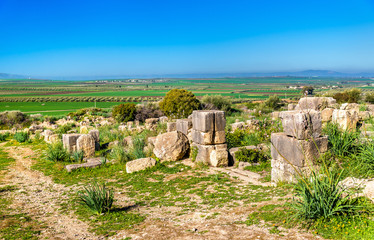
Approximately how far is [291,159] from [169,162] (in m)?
5.07

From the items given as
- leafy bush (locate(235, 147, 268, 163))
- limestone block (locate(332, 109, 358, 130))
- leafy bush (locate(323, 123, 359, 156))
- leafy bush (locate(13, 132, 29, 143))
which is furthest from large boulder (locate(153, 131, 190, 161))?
leafy bush (locate(13, 132, 29, 143))

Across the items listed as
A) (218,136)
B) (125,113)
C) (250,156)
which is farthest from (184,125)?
(125,113)

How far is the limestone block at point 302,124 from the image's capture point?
24.4ft

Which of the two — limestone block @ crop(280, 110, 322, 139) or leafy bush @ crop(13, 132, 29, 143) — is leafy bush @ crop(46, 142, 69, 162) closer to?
leafy bush @ crop(13, 132, 29, 143)

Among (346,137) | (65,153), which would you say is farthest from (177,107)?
(346,137)

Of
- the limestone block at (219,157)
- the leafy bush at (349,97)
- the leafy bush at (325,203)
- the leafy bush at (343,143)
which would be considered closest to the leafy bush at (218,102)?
the leafy bush at (349,97)

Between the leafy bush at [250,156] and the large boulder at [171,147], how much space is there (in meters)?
2.12

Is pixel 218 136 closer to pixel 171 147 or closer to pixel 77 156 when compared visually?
pixel 171 147

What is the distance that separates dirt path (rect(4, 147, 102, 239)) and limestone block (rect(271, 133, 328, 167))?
4.84 m

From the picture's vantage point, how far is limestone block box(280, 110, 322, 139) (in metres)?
7.43

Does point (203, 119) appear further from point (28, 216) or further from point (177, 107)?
point (177, 107)

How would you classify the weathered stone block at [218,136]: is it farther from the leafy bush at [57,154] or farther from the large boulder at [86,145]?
the leafy bush at [57,154]

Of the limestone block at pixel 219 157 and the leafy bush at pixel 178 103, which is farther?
the leafy bush at pixel 178 103

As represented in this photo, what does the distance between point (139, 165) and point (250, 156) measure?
389cm
